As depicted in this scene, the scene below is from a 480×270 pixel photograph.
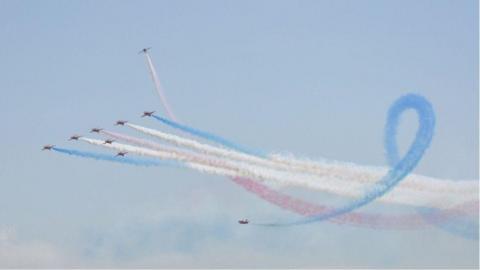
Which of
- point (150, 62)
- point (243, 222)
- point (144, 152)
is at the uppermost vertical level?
point (150, 62)

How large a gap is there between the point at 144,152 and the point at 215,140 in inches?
321

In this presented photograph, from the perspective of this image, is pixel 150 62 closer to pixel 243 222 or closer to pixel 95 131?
pixel 95 131

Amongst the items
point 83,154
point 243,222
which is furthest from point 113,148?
point 243,222

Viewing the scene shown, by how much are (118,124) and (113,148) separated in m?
3.92

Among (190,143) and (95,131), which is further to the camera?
(95,131)

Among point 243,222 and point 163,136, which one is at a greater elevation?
point 163,136

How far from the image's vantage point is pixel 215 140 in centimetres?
9588

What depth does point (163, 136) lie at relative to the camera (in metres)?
98.1

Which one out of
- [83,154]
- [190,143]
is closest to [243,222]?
[190,143]

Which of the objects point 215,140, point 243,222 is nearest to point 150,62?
point 215,140

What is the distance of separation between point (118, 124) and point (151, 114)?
16.5 ft

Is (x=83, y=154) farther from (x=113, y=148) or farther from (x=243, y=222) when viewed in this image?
(x=243, y=222)

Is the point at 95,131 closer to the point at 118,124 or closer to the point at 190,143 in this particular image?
the point at 118,124

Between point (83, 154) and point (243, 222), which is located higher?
point (83, 154)
